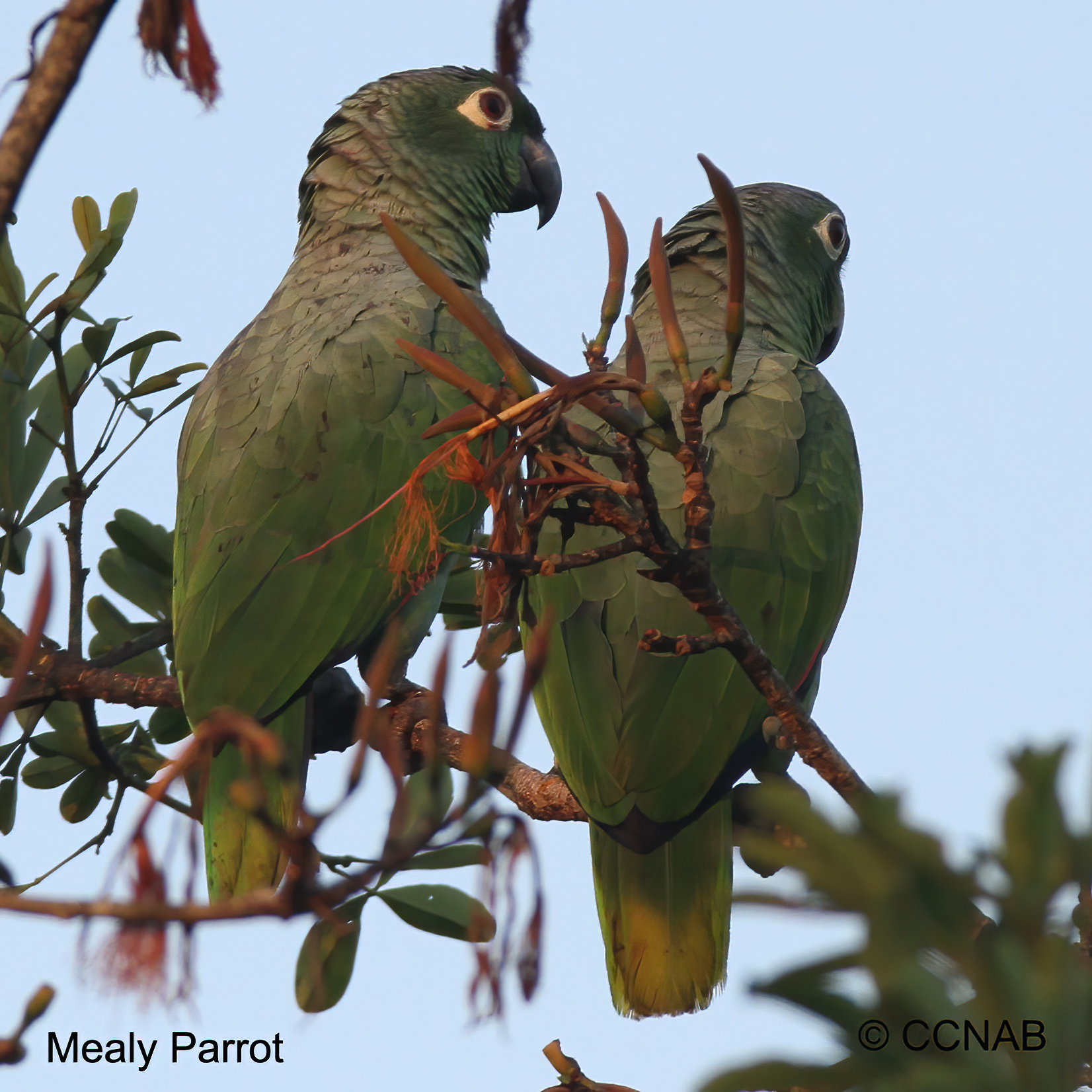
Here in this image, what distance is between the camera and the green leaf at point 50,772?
3.55 meters

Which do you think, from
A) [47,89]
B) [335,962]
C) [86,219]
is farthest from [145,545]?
[47,89]

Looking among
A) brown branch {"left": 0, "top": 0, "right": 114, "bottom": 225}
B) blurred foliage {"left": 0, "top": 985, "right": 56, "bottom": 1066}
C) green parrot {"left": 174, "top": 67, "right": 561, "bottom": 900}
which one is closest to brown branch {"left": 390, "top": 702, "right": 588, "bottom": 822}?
green parrot {"left": 174, "top": 67, "right": 561, "bottom": 900}

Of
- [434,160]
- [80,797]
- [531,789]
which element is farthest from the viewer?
[434,160]

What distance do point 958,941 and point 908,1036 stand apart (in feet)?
0.72

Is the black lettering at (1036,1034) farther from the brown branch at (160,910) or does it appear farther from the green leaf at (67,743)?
the green leaf at (67,743)

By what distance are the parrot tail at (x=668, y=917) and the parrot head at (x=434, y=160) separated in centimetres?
201

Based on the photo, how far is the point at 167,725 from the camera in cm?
362

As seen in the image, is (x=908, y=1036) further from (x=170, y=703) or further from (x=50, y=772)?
(x=50, y=772)

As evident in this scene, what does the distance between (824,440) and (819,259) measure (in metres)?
1.10

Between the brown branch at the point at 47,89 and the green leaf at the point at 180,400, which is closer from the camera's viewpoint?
the brown branch at the point at 47,89

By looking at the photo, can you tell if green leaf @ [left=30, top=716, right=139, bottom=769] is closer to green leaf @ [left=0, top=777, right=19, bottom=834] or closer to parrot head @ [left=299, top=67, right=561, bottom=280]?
green leaf @ [left=0, top=777, right=19, bottom=834]

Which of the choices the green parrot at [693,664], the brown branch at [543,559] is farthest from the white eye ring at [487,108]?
the brown branch at [543,559]

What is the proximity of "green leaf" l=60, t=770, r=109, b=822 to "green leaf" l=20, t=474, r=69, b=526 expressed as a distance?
2.07 ft

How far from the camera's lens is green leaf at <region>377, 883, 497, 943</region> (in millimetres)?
2623
